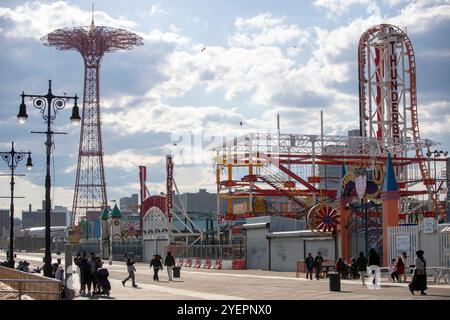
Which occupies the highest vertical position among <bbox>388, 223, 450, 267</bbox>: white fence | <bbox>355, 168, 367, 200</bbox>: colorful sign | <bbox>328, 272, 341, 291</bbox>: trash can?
<bbox>355, 168, 367, 200</bbox>: colorful sign

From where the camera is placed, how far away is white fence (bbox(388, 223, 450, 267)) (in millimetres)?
38691

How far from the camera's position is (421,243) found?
4019cm

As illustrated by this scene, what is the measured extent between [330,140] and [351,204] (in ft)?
98.7

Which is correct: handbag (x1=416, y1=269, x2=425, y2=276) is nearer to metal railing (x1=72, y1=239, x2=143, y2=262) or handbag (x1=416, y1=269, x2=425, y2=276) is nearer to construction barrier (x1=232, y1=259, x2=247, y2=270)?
construction barrier (x1=232, y1=259, x2=247, y2=270)

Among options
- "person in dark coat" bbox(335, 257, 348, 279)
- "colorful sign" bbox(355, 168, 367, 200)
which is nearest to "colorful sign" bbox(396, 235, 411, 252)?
"person in dark coat" bbox(335, 257, 348, 279)

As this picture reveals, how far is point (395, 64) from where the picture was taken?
82.1 meters

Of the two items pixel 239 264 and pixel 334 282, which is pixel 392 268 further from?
pixel 239 264

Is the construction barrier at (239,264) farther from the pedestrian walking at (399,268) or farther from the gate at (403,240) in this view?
the pedestrian walking at (399,268)

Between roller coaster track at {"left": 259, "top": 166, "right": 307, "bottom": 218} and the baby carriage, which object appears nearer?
the baby carriage

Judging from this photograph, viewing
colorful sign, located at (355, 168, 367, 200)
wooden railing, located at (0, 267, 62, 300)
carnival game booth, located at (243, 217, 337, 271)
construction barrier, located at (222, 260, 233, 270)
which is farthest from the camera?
construction barrier, located at (222, 260, 233, 270)

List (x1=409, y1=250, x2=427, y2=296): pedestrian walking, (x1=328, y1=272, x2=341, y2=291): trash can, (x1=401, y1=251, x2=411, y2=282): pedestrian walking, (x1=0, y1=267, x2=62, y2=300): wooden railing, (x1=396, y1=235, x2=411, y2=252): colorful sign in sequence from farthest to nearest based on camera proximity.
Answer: (x1=396, y1=235, x2=411, y2=252): colorful sign
(x1=401, y1=251, x2=411, y2=282): pedestrian walking
(x1=328, y1=272, x2=341, y2=291): trash can
(x1=409, y1=250, x2=427, y2=296): pedestrian walking
(x1=0, y1=267, x2=62, y2=300): wooden railing

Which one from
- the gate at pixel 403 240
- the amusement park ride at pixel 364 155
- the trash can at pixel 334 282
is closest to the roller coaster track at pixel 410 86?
the amusement park ride at pixel 364 155
